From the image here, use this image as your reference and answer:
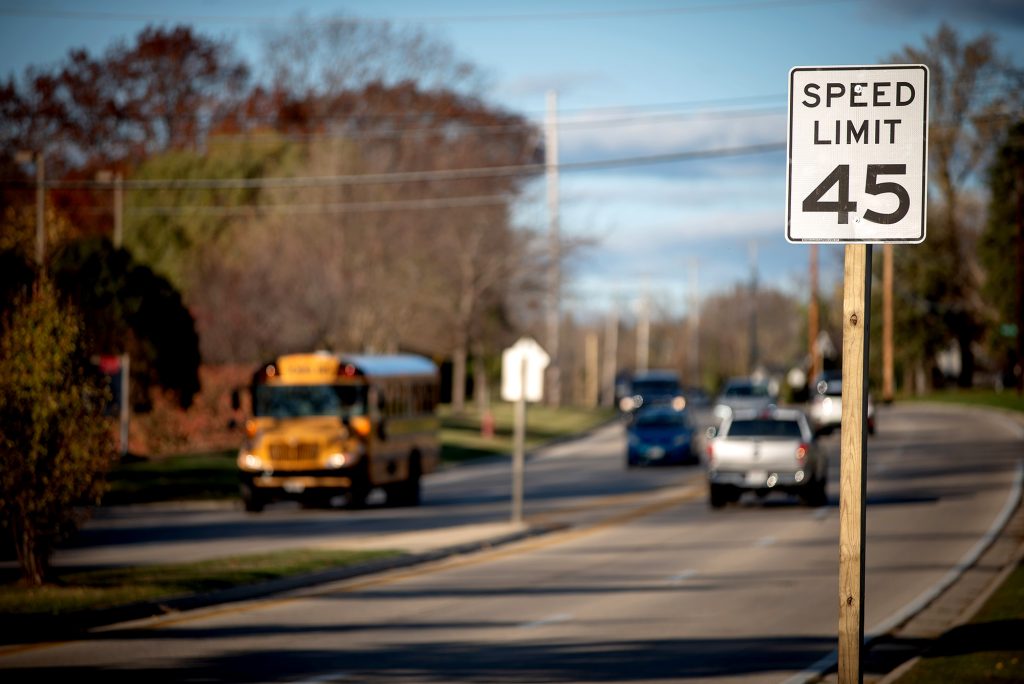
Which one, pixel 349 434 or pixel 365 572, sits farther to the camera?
pixel 349 434

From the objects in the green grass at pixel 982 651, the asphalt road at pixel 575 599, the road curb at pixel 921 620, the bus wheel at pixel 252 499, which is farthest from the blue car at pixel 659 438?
the green grass at pixel 982 651

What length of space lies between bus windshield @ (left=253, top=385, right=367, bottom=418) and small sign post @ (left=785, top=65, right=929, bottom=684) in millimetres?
22667

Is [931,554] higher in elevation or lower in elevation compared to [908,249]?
lower

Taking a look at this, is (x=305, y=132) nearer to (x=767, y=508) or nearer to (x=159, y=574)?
(x=767, y=508)

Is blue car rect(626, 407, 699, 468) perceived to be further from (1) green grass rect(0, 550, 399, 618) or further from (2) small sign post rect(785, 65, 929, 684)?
(2) small sign post rect(785, 65, 929, 684)

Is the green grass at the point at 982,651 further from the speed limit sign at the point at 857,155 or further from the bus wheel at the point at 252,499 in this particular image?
the bus wheel at the point at 252,499

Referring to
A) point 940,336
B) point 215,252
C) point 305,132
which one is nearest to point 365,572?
point 215,252

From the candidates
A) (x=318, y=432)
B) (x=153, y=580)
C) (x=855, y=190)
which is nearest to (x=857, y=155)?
(x=855, y=190)

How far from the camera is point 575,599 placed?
57.3 feet

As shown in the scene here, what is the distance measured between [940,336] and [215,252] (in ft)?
162

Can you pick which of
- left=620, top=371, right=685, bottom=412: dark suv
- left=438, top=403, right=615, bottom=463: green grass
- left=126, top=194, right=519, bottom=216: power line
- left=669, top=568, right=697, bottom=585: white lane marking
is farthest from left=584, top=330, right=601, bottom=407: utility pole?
left=669, top=568, right=697, bottom=585: white lane marking

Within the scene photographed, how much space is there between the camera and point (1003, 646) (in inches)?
515

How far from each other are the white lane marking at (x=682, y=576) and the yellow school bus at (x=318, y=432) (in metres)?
10.5

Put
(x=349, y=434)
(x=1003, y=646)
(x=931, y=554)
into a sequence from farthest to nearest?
1. (x=349, y=434)
2. (x=931, y=554)
3. (x=1003, y=646)
